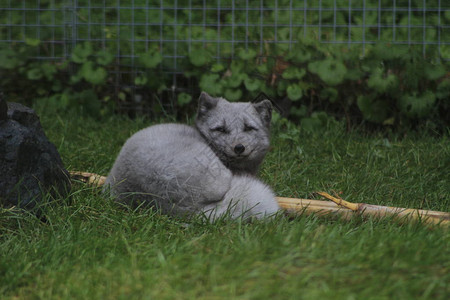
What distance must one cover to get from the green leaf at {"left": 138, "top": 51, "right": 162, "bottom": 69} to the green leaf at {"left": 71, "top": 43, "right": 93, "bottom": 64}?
0.57 metres

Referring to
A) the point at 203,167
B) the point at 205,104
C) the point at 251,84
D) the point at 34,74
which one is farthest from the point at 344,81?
the point at 34,74

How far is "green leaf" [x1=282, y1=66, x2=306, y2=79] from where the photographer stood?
5.75 metres

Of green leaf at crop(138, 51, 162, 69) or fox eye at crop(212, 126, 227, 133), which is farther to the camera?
green leaf at crop(138, 51, 162, 69)

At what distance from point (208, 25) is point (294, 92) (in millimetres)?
1162

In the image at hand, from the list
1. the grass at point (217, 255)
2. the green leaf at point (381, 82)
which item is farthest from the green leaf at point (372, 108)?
the grass at point (217, 255)

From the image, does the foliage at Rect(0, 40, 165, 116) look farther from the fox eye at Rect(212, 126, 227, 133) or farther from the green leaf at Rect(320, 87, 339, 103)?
the fox eye at Rect(212, 126, 227, 133)

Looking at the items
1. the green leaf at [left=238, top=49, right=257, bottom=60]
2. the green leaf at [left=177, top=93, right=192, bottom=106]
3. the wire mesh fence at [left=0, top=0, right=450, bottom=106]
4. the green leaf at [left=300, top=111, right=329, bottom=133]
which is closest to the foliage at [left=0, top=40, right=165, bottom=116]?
the wire mesh fence at [left=0, top=0, right=450, bottom=106]

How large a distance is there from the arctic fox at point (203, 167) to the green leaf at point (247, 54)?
2.25 metres

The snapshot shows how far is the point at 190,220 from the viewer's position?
319 centimetres

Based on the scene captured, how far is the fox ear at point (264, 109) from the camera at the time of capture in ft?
11.9

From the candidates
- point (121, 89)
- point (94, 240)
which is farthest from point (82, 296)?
point (121, 89)

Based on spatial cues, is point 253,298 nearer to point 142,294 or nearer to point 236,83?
point 142,294

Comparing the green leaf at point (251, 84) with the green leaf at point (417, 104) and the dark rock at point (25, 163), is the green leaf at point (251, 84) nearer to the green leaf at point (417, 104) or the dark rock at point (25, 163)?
the green leaf at point (417, 104)

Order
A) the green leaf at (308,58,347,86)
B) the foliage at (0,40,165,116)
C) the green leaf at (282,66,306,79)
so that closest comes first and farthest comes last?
the green leaf at (308,58,347,86) → the green leaf at (282,66,306,79) → the foliage at (0,40,165,116)
